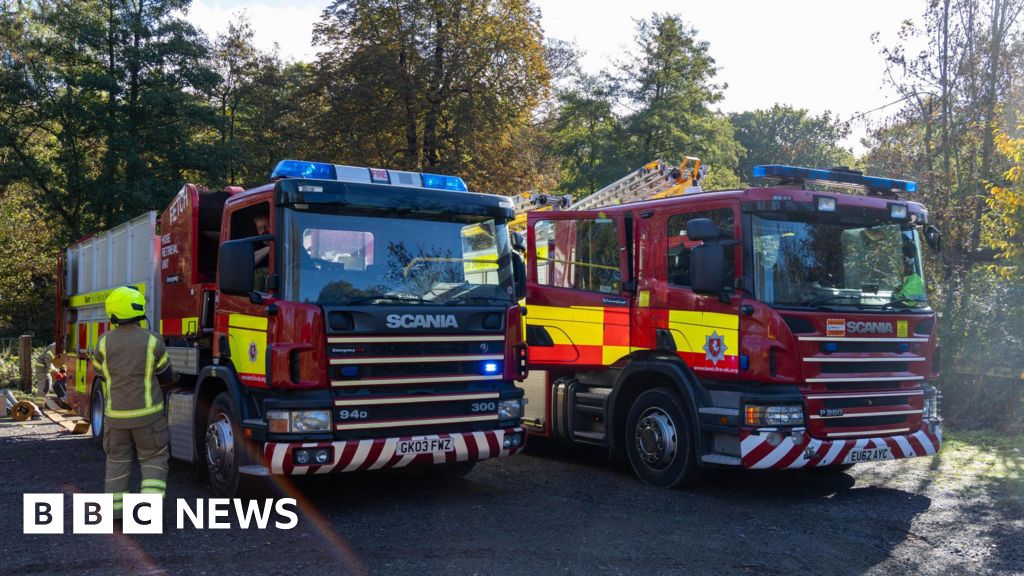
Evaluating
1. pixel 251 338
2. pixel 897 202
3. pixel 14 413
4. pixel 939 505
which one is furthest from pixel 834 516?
pixel 14 413

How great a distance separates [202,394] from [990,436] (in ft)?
32.2

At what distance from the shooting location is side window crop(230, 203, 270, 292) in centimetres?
711

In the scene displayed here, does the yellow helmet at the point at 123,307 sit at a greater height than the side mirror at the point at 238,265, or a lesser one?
lesser

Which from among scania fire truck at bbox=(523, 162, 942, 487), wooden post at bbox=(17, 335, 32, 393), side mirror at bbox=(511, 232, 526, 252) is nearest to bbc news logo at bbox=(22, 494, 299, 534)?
Result: side mirror at bbox=(511, 232, 526, 252)

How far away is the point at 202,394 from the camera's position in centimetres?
824

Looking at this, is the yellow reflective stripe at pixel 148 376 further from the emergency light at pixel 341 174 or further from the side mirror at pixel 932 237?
the side mirror at pixel 932 237

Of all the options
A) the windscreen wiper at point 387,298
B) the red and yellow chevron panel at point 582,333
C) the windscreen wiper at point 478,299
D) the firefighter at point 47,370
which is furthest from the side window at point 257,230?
the firefighter at point 47,370

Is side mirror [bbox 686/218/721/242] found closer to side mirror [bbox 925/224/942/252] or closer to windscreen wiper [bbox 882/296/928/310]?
windscreen wiper [bbox 882/296/928/310]

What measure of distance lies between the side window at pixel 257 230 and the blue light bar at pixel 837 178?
4.11m

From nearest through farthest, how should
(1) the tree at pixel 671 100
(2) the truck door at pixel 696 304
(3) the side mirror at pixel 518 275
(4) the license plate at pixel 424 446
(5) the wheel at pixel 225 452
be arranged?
(4) the license plate at pixel 424 446
(5) the wheel at pixel 225 452
(2) the truck door at pixel 696 304
(3) the side mirror at pixel 518 275
(1) the tree at pixel 671 100

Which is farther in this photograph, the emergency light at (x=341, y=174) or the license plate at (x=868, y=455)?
the license plate at (x=868, y=455)

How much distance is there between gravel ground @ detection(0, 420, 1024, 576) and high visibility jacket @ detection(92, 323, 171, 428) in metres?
0.86

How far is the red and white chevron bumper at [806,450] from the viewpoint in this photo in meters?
7.49

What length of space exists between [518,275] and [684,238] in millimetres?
1545
